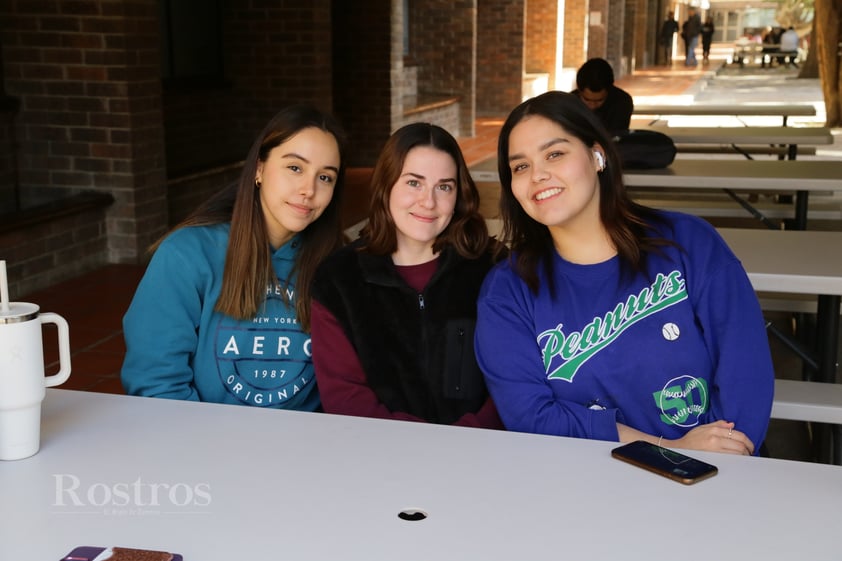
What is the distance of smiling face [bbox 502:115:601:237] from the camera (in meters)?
1.91

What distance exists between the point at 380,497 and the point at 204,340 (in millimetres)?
867

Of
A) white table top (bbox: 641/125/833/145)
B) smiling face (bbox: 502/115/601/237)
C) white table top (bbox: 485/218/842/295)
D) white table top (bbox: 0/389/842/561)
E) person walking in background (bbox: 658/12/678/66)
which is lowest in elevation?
white table top (bbox: 0/389/842/561)

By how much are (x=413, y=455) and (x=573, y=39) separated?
64.8 ft

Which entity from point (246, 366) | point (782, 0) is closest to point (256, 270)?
point (246, 366)

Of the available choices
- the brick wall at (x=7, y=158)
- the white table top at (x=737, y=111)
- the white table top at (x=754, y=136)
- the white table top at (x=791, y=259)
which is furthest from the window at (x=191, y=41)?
the white table top at (x=791, y=259)

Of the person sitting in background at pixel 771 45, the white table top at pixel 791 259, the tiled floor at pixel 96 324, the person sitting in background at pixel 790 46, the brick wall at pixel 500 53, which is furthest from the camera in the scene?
the person sitting in background at pixel 771 45

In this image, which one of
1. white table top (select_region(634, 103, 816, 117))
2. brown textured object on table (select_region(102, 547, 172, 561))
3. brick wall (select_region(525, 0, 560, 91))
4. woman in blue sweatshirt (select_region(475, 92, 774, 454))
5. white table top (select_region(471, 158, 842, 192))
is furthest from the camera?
brick wall (select_region(525, 0, 560, 91))

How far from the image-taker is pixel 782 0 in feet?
129

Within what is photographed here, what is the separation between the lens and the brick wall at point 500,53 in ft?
45.2

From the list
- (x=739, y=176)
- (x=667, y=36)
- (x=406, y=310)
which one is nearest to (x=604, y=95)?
(x=739, y=176)

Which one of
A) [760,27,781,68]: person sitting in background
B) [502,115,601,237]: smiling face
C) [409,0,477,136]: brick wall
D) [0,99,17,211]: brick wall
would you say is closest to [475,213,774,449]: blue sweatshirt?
[502,115,601,237]: smiling face

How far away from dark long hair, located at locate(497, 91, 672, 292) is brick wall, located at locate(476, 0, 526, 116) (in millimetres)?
12128

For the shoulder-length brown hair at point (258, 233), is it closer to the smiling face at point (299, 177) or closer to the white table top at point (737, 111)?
the smiling face at point (299, 177)

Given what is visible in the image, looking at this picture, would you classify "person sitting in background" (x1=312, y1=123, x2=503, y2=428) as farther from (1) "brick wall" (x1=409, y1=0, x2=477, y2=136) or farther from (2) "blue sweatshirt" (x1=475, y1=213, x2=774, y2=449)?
(1) "brick wall" (x1=409, y1=0, x2=477, y2=136)
